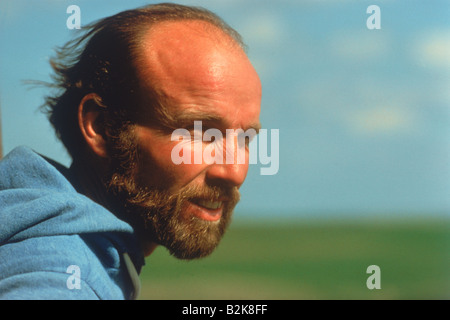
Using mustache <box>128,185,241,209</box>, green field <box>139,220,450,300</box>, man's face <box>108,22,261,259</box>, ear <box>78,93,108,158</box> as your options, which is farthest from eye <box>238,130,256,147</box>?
green field <box>139,220,450,300</box>

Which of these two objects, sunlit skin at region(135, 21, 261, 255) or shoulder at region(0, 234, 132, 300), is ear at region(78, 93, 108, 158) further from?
shoulder at region(0, 234, 132, 300)

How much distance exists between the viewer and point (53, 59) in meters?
1.96

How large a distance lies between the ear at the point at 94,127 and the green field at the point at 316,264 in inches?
267

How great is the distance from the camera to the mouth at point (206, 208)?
1.63m

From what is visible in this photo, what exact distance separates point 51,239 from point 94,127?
0.51 meters

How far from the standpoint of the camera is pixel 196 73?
5.26 feet

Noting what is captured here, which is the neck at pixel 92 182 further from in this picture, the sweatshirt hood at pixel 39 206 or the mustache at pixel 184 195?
the sweatshirt hood at pixel 39 206

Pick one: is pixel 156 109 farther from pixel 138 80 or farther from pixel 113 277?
pixel 113 277

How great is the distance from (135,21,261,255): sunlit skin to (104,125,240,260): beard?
0.06 ft

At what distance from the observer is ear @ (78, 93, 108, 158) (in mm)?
1692

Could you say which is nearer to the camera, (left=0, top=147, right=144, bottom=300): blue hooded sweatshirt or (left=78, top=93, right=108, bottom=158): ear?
(left=0, top=147, right=144, bottom=300): blue hooded sweatshirt

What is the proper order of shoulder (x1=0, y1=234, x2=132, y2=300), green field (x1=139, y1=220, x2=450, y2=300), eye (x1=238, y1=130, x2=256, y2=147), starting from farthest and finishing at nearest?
green field (x1=139, y1=220, x2=450, y2=300), eye (x1=238, y1=130, x2=256, y2=147), shoulder (x1=0, y1=234, x2=132, y2=300)
